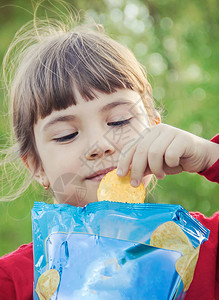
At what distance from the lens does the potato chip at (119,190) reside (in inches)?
35.5

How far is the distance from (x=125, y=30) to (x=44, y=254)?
2.46m

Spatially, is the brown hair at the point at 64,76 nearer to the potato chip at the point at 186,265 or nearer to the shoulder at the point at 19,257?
the shoulder at the point at 19,257

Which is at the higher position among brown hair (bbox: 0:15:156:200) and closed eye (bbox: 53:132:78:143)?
brown hair (bbox: 0:15:156:200)

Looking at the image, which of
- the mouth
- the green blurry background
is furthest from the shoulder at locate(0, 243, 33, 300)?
the green blurry background

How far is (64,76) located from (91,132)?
0.22m

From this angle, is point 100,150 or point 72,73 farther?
point 72,73

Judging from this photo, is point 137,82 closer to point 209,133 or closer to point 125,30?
point 209,133

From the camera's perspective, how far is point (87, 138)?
3.52 ft

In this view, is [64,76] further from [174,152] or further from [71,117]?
[174,152]

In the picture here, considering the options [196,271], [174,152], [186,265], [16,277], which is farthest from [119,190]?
[16,277]

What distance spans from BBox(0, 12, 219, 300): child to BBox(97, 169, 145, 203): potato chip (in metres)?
0.03

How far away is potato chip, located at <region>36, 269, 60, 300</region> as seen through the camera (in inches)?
29.5

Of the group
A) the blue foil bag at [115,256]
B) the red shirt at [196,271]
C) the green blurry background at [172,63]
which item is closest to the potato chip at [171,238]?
the blue foil bag at [115,256]

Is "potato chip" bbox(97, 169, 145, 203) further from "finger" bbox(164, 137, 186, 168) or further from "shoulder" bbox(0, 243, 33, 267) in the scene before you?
"shoulder" bbox(0, 243, 33, 267)
